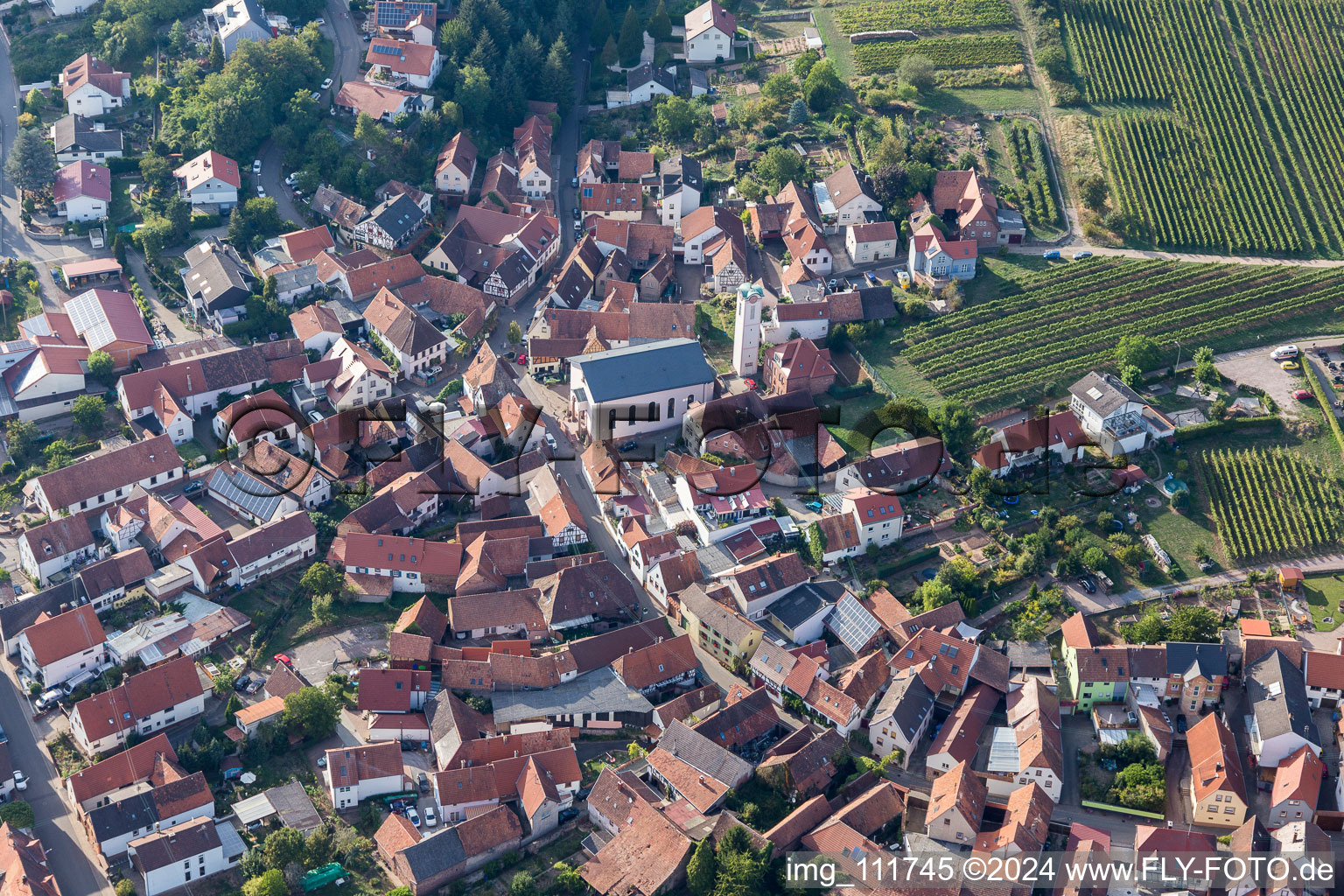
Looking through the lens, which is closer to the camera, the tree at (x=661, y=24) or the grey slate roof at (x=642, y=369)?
the grey slate roof at (x=642, y=369)

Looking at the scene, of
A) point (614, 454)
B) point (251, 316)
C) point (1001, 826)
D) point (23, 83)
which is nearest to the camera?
point (1001, 826)

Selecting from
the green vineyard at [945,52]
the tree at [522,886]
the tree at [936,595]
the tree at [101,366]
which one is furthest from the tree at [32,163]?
the tree at [936,595]

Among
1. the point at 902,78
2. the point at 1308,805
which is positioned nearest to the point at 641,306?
the point at 902,78

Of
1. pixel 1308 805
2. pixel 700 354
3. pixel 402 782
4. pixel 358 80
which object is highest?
pixel 358 80

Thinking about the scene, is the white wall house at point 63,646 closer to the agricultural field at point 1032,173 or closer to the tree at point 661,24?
the agricultural field at point 1032,173

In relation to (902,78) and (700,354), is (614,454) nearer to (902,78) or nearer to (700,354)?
(700,354)

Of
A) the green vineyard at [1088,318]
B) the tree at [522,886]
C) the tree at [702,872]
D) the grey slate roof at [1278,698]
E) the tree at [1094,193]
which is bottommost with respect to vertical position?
the grey slate roof at [1278,698]

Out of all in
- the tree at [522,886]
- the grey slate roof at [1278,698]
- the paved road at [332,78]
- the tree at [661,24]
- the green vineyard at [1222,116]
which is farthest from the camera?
the tree at [661,24]
